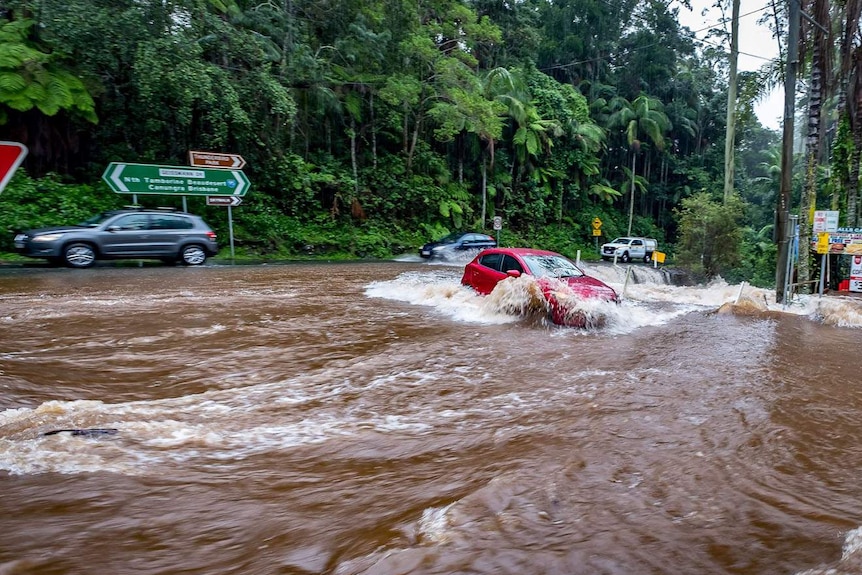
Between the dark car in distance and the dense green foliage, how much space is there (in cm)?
236

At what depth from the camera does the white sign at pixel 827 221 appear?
12.4 meters

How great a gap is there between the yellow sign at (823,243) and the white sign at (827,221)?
30 cm

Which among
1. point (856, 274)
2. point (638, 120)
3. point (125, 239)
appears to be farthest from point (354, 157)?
point (638, 120)

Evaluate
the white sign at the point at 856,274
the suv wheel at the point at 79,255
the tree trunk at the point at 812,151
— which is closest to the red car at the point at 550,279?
the tree trunk at the point at 812,151

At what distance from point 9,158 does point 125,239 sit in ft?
41.5

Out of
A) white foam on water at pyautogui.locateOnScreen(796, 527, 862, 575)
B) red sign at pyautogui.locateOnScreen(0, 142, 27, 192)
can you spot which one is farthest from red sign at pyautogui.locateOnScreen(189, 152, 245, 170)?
white foam on water at pyautogui.locateOnScreen(796, 527, 862, 575)

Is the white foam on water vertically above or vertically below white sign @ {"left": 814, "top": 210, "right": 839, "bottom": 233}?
below

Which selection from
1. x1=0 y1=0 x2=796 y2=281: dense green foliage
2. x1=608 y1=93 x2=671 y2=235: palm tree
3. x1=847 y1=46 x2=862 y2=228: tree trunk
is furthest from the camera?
x1=608 y1=93 x2=671 y2=235: palm tree

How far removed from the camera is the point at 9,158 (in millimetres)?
3701

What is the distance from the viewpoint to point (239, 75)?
855 inches

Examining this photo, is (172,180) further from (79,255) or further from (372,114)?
(372,114)

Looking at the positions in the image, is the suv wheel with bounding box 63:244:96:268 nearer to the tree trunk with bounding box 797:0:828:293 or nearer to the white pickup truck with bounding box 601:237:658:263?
the tree trunk with bounding box 797:0:828:293

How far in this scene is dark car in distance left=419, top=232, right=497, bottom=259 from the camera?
2475cm

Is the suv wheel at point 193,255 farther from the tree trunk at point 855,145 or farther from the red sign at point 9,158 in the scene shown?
the tree trunk at point 855,145
